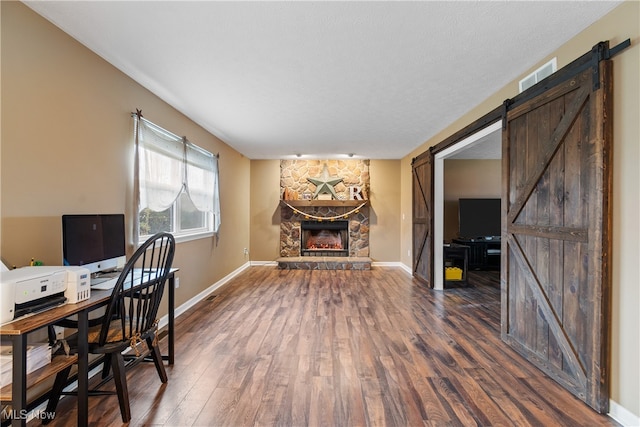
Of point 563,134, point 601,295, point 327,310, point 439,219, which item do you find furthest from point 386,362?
point 439,219

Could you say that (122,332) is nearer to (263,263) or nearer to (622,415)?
(622,415)

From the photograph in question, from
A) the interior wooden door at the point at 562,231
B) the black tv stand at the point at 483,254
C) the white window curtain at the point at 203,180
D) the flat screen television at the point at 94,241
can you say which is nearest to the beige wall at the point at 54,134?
the flat screen television at the point at 94,241

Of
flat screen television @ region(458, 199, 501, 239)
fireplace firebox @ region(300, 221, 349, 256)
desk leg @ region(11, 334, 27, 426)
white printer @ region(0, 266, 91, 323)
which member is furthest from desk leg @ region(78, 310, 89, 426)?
flat screen television @ region(458, 199, 501, 239)

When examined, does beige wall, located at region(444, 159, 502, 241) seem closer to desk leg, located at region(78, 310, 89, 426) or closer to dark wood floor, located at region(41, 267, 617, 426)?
dark wood floor, located at region(41, 267, 617, 426)

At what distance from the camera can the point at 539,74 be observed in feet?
7.72

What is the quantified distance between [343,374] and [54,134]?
2.75 m

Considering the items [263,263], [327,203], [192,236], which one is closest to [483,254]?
[327,203]

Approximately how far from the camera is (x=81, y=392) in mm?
1526

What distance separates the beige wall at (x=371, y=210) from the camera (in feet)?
22.0

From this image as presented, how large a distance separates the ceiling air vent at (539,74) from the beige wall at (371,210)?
4152mm

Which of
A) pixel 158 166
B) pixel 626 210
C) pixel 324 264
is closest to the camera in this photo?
pixel 626 210

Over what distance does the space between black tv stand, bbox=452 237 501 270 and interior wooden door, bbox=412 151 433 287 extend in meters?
1.43

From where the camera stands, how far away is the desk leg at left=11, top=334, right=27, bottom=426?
1.20 meters

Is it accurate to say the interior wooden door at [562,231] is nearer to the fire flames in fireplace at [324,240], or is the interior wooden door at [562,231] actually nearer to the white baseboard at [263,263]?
the fire flames in fireplace at [324,240]
